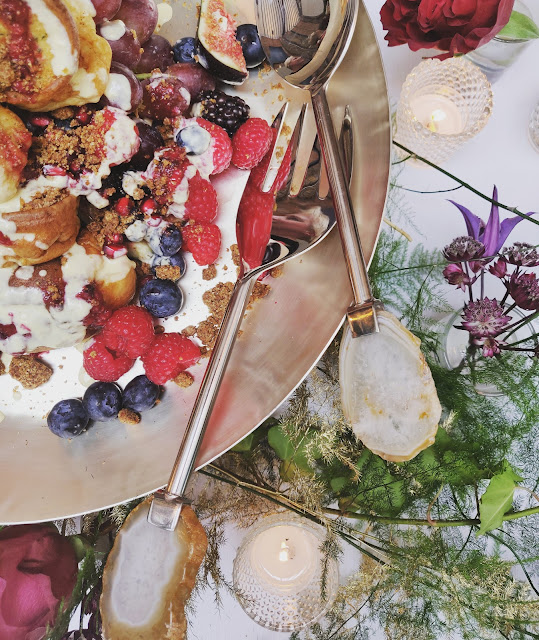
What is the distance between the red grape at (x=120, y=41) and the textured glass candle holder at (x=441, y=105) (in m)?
0.54

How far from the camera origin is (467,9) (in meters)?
1.01

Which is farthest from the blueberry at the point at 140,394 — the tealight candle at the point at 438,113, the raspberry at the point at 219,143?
the tealight candle at the point at 438,113

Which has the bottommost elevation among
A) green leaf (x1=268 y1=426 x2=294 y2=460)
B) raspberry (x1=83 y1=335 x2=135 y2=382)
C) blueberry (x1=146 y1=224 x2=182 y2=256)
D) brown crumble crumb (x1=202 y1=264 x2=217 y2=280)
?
green leaf (x1=268 y1=426 x2=294 y2=460)

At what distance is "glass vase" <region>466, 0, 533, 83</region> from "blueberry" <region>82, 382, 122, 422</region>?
3.33 ft

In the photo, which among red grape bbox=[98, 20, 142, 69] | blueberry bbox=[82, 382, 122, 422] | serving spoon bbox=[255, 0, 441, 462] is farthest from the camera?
blueberry bbox=[82, 382, 122, 422]

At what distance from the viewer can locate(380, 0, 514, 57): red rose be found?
1.00 metres

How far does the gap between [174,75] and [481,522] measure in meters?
1.00

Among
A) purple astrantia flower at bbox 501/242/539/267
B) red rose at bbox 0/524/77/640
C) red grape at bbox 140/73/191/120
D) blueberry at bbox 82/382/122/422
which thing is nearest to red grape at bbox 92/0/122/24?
red grape at bbox 140/73/191/120

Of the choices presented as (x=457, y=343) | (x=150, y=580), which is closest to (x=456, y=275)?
(x=457, y=343)

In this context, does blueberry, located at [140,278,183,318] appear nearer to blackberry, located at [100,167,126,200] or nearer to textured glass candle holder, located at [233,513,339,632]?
blackberry, located at [100,167,126,200]

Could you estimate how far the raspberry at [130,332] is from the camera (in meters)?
1.09

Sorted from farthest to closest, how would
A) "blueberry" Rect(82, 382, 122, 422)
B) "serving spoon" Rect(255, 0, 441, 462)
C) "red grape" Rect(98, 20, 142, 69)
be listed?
"blueberry" Rect(82, 382, 122, 422)
"red grape" Rect(98, 20, 142, 69)
"serving spoon" Rect(255, 0, 441, 462)

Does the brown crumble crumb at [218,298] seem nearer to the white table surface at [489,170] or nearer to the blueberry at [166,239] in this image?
the blueberry at [166,239]

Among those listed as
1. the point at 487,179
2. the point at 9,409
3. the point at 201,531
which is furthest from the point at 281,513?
the point at 487,179
